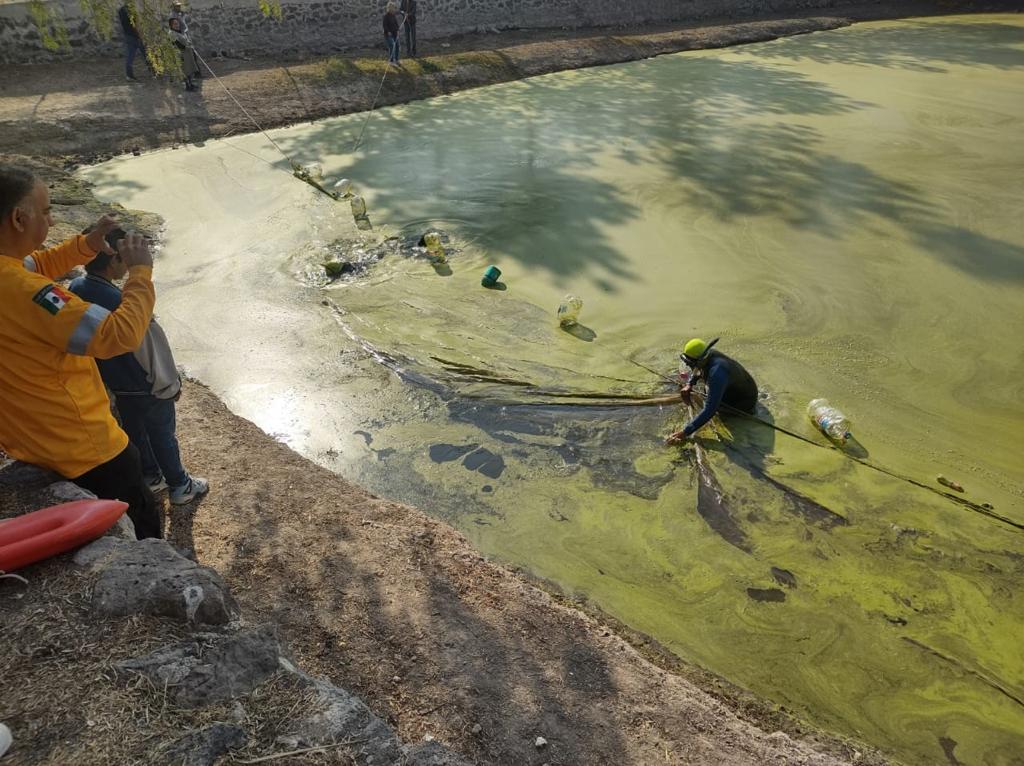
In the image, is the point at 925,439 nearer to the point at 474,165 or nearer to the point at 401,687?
the point at 401,687

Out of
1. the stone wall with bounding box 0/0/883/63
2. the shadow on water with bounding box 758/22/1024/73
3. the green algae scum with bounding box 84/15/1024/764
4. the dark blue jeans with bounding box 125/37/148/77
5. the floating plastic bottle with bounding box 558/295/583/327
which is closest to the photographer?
the green algae scum with bounding box 84/15/1024/764

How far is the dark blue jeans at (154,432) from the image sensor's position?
2.88 m

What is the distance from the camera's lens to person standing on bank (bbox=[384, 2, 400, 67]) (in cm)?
1109

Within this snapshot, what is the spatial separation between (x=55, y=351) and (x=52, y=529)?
1.63 feet

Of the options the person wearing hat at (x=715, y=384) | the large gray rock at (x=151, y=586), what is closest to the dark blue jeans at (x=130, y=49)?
the person wearing hat at (x=715, y=384)

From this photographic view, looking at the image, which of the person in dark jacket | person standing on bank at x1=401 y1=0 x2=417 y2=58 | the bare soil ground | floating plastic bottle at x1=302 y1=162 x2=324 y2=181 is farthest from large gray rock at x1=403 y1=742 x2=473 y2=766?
person standing on bank at x1=401 y1=0 x2=417 y2=58

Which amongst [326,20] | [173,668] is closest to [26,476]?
[173,668]

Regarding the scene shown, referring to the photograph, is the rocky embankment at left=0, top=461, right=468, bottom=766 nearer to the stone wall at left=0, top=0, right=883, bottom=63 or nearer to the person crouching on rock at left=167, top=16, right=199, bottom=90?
the person crouching on rock at left=167, top=16, right=199, bottom=90

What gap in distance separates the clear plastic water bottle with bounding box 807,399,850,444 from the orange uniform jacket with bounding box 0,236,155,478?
3.61m

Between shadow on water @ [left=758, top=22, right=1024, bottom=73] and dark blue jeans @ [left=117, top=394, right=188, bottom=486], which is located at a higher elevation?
shadow on water @ [left=758, top=22, right=1024, bottom=73]

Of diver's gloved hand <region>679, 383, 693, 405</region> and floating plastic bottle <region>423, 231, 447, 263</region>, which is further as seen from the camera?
floating plastic bottle <region>423, 231, 447, 263</region>

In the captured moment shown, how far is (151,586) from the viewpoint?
187cm

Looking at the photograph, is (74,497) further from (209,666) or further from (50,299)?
(209,666)

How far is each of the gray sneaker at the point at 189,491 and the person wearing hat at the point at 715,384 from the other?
2.53 m
